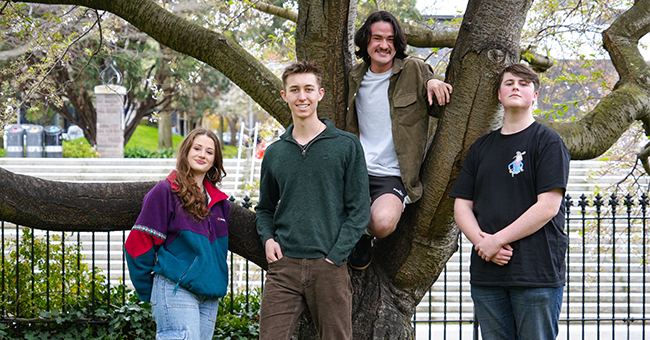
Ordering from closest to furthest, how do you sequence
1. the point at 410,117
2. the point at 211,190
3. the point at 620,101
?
the point at 211,190
the point at 410,117
the point at 620,101

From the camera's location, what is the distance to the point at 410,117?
9.61ft

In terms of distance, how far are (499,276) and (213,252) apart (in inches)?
57.9

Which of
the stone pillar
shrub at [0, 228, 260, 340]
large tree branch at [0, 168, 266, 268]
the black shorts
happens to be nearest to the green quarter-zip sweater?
the black shorts

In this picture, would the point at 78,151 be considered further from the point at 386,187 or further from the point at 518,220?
the point at 518,220

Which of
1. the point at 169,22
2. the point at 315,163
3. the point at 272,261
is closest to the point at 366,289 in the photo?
the point at 272,261

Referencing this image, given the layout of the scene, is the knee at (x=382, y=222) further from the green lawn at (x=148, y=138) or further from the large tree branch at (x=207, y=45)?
the green lawn at (x=148, y=138)

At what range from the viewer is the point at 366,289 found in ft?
10.4

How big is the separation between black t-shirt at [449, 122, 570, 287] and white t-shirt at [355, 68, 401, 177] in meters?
0.58

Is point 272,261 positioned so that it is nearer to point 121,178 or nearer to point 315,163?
point 315,163

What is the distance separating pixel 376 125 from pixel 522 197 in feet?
3.26

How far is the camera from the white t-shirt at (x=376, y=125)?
297 cm

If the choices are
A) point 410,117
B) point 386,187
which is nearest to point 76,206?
point 386,187

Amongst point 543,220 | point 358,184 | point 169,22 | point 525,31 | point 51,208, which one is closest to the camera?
point 543,220

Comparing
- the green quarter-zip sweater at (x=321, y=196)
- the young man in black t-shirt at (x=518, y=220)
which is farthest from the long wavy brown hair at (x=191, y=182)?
the young man in black t-shirt at (x=518, y=220)
